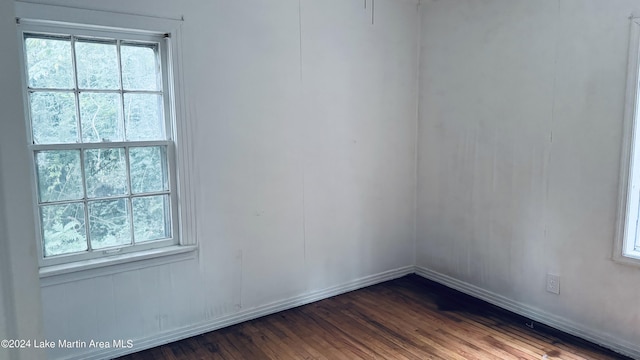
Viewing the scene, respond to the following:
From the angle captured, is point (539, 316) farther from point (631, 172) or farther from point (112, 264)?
point (112, 264)

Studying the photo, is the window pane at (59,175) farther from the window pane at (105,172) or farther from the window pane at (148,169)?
the window pane at (148,169)

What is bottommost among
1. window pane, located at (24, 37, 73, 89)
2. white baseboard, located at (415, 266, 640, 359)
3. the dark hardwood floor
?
the dark hardwood floor

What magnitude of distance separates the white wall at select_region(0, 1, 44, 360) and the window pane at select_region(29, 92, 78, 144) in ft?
7.16

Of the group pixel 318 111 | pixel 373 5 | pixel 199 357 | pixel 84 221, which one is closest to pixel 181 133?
pixel 84 221

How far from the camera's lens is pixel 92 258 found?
101 inches

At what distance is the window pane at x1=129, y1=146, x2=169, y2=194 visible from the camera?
2697 mm

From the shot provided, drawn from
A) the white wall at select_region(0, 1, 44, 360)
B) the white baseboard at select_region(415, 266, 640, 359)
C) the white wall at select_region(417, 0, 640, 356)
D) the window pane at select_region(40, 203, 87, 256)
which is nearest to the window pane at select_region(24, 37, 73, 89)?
the window pane at select_region(40, 203, 87, 256)

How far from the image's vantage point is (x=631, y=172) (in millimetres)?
2576

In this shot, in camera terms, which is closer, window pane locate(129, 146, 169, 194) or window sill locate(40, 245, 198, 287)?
window sill locate(40, 245, 198, 287)

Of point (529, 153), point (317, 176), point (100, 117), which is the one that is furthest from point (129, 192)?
point (529, 153)

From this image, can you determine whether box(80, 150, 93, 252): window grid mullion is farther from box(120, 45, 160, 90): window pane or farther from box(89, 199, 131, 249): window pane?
box(120, 45, 160, 90): window pane

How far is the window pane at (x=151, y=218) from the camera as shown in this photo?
8.96 ft

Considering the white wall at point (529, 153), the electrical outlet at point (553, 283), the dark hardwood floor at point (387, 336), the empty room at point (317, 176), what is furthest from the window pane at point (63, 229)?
the electrical outlet at point (553, 283)

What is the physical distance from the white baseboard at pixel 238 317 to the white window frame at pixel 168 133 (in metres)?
0.51
